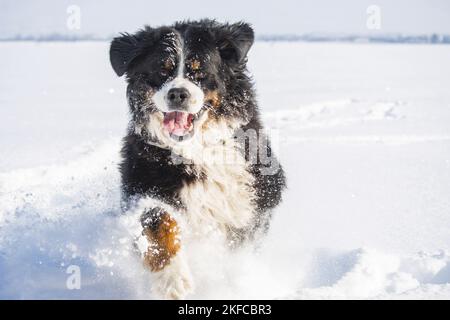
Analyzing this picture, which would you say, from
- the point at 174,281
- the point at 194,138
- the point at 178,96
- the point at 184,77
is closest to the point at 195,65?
the point at 184,77

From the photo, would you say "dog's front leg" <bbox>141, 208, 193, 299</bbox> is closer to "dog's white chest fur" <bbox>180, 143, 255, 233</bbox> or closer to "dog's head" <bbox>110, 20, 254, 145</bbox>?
"dog's white chest fur" <bbox>180, 143, 255, 233</bbox>

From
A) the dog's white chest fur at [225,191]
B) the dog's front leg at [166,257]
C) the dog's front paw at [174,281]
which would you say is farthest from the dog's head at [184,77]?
the dog's front paw at [174,281]

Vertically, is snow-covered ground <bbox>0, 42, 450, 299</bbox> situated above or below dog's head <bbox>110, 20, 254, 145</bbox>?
below

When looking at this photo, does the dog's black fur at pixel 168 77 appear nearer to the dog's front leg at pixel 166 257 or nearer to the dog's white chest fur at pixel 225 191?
the dog's white chest fur at pixel 225 191

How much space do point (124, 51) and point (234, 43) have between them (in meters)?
0.88

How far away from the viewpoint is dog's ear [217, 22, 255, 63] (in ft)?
14.1

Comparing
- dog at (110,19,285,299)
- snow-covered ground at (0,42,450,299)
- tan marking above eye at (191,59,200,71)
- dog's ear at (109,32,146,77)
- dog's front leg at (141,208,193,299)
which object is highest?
dog's ear at (109,32,146,77)

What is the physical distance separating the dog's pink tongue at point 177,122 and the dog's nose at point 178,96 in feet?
0.76

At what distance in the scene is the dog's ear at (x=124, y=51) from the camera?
4.24 m

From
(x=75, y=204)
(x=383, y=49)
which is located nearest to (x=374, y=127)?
(x=75, y=204)

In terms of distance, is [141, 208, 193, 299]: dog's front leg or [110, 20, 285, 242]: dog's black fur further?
[110, 20, 285, 242]: dog's black fur

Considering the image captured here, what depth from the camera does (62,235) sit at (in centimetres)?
457

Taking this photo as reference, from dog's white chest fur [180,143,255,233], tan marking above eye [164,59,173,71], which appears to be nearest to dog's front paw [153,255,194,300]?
dog's white chest fur [180,143,255,233]

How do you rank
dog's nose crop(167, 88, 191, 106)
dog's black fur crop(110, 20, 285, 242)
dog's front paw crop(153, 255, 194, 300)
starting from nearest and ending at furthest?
1. dog's front paw crop(153, 255, 194, 300)
2. dog's nose crop(167, 88, 191, 106)
3. dog's black fur crop(110, 20, 285, 242)
